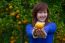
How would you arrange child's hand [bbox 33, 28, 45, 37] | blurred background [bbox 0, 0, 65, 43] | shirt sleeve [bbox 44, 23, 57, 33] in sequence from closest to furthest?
1. child's hand [bbox 33, 28, 45, 37]
2. shirt sleeve [bbox 44, 23, 57, 33]
3. blurred background [bbox 0, 0, 65, 43]

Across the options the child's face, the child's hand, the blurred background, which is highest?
the child's face

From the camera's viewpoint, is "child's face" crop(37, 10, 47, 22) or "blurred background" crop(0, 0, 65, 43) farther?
"blurred background" crop(0, 0, 65, 43)

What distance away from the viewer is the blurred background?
5777 mm

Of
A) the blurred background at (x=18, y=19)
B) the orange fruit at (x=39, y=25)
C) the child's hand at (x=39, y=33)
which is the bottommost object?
the blurred background at (x=18, y=19)

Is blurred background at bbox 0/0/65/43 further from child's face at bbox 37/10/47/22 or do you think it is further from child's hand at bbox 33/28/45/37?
child's hand at bbox 33/28/45/37

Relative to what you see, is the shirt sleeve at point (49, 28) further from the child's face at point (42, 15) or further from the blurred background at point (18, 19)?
the blurred background at point (18, 19)

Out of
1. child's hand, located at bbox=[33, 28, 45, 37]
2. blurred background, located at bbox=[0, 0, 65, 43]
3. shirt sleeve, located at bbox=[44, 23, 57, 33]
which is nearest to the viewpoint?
child's hand, located at bbox=[33, 28, 45, 37]

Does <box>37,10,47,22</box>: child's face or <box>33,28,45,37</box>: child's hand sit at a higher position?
<box>37,10,47,22</box>: child's face

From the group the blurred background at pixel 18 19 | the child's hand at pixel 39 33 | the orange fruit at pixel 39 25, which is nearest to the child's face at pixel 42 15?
the orange fruit at pixel 39 25

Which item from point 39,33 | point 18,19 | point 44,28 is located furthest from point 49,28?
point 18,19

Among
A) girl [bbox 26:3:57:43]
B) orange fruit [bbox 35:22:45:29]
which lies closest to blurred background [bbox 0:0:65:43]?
girl [bbox 26:3:57:43]

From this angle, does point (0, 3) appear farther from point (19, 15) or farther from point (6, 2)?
point (19, 15)

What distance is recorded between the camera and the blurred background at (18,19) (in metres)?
5.78

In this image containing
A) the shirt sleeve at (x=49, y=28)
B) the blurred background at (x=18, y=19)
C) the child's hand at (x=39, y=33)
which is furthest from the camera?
the blurred background at (x=18, y=19)
